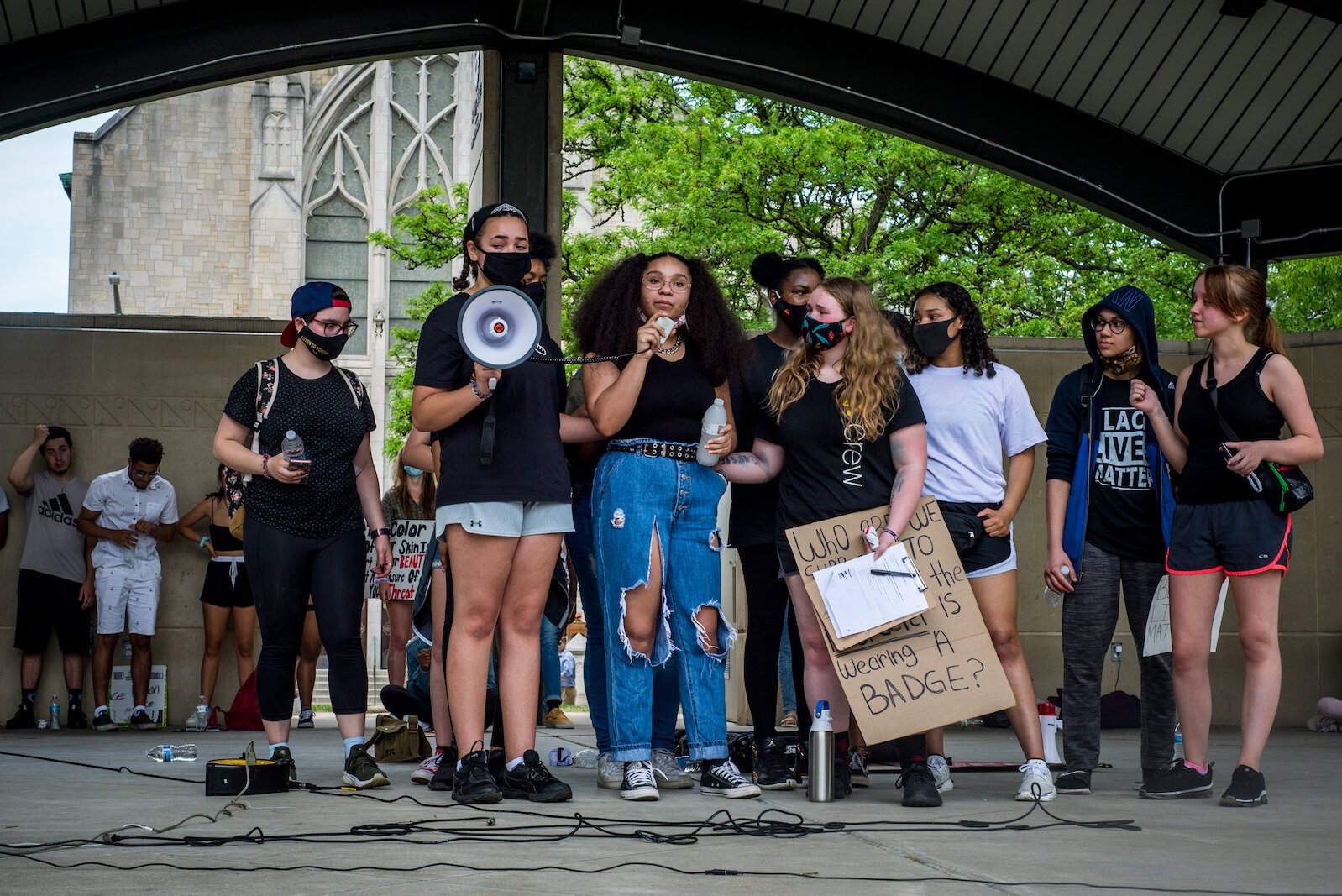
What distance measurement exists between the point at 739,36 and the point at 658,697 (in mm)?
6041

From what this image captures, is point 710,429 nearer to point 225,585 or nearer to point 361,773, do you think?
point 361,773

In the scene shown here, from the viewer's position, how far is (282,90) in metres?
42.3

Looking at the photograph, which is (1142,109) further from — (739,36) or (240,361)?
(240,361)

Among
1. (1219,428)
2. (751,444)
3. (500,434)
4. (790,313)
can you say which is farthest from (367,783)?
(1219,428)

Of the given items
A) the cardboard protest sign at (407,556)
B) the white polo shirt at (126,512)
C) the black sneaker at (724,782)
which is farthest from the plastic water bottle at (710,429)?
the white polo shirt at (126,512)

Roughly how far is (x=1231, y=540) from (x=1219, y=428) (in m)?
0.44

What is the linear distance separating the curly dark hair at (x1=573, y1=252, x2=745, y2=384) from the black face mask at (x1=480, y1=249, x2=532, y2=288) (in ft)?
1.19

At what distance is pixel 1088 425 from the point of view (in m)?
5.95

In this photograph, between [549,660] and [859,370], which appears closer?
[859,370]

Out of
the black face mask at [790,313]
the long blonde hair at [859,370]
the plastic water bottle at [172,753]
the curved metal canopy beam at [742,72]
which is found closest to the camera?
the long blonde hair at [859,370]

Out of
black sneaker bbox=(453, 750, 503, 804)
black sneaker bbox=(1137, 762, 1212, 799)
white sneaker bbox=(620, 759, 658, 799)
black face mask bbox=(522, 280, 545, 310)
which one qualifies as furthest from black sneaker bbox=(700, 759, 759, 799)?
black face mask bbox=(522, 280, 545, 310)

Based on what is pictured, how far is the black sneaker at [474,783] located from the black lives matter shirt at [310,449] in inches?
48.0

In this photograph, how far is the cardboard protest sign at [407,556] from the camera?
9.16m

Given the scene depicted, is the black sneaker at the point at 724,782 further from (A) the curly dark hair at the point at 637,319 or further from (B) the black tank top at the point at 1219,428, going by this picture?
(B) the black tank top at the point at 1219,428
